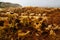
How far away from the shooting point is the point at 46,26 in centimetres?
130

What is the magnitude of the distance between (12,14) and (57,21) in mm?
399

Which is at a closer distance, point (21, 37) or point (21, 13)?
point (21, 37)

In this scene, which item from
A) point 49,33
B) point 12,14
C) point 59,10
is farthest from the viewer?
point 59,10

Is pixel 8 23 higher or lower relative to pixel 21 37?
higher

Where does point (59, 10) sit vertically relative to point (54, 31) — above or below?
above

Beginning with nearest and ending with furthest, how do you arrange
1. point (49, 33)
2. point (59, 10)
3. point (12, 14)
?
1. point (49, 33)
2. point (12, 14)
3. point (59, 10)

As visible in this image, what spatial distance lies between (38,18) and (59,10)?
298 millimetres

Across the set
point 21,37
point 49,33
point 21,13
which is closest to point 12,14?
point 21,13

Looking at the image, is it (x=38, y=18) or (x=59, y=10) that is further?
(x=59, y=10)

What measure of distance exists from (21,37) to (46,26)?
0.23 metres

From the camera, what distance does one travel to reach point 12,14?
1.37m

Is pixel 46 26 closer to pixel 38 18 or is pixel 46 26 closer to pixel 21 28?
pixel 38 18

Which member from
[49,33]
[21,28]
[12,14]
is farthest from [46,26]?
[12,14]

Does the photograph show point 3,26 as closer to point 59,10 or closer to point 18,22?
point 18,22
